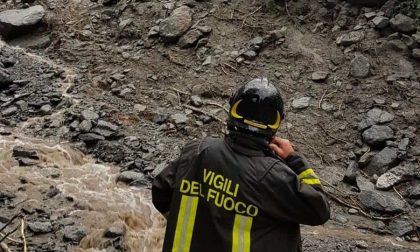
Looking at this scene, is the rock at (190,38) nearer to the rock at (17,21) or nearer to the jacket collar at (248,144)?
the rock at (17,21)

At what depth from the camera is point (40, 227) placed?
498 centimetres

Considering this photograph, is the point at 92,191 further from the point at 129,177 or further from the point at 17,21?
the point at 17,21

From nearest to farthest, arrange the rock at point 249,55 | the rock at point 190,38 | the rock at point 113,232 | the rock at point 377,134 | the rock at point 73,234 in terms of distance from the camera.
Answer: the rock at point 73,234 < the rock at point 113,232 < the rock at point 377,134 < the rock at point 249,55 < the rock at point 190,38

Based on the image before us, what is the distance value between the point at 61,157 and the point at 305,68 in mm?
3560

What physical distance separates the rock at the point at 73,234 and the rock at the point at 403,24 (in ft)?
16.2

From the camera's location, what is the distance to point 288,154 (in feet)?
7.80

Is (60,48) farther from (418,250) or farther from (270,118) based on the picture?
(270,118)

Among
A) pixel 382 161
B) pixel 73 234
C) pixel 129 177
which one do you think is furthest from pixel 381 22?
pixel 73 234

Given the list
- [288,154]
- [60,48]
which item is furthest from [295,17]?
[288,154]

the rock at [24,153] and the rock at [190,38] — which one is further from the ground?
the rock at [190,38]

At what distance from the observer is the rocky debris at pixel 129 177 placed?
20.3ft

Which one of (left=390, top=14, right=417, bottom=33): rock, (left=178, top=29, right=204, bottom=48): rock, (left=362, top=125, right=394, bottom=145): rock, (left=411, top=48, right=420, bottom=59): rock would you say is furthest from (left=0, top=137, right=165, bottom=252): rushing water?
(left=390, top=14, right=417, bottom=33): rock

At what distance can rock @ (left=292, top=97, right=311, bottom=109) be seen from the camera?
281 inches

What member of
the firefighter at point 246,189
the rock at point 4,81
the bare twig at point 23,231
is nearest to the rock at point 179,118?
the bare twig at point 23,231
